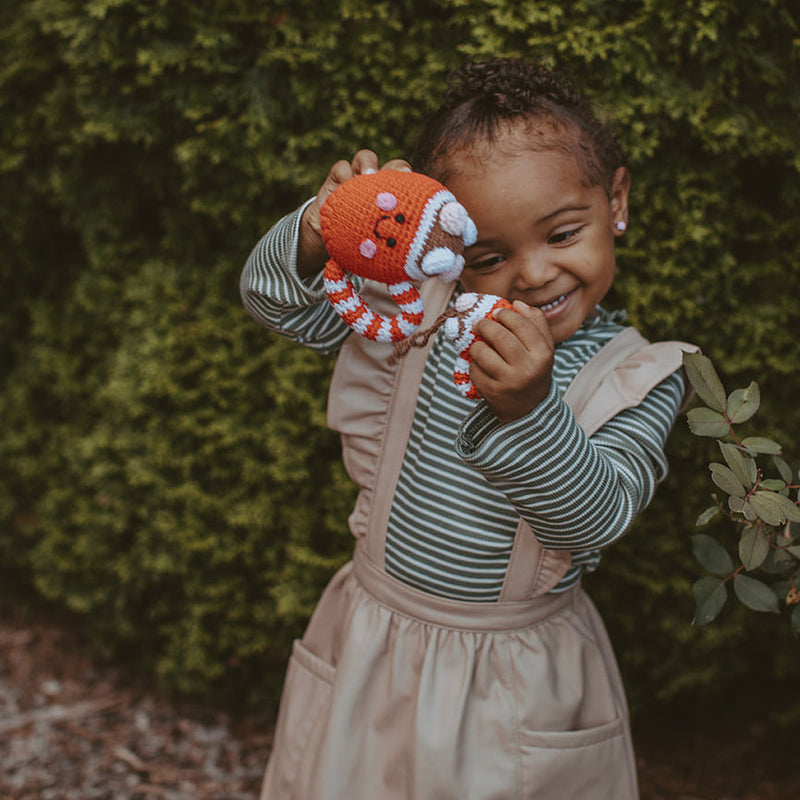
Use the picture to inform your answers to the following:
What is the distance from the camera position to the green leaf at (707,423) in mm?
1209

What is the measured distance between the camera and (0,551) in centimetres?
311

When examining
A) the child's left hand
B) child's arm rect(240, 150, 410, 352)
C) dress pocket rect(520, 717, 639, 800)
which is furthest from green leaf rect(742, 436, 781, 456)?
child's arm rect(240, 150, 410, 352)

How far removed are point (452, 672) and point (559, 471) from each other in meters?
0.50

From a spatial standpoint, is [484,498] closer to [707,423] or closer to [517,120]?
[707,423]

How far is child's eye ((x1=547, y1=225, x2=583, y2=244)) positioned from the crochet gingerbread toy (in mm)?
223

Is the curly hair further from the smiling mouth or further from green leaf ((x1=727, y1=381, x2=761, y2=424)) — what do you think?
green leaf ((x1=727, y1=381, x2=761, y2=424))

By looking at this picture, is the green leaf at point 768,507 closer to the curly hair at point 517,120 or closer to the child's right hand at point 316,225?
the curly hair at point 517,120

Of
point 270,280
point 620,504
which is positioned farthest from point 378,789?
point 270,280

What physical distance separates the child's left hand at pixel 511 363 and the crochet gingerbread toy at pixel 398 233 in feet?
0.35

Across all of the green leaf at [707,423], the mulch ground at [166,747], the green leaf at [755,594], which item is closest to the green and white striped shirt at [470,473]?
the green leaf at [707,423]

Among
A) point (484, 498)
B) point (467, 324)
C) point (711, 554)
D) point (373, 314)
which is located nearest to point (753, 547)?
point (711, 554)

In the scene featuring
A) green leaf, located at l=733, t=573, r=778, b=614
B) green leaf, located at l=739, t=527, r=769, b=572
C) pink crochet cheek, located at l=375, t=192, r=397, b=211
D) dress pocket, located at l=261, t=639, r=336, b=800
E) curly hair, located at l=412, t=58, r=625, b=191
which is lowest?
dress pocket, located at l=261, t=639, r=336, b=800

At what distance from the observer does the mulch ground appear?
7.59 feet

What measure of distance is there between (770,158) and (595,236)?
85 cm
